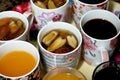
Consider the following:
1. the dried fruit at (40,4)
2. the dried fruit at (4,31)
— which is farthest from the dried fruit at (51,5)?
the dried fruit at (4,31)

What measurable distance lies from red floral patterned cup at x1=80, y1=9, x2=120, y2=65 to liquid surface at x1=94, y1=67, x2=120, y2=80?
3 cm

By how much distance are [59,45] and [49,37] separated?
4 centimetres

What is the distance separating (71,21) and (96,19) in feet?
0.33

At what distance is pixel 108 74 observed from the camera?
72 centimetres

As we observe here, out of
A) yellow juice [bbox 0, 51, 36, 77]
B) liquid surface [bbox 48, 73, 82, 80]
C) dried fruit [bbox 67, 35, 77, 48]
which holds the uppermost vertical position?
dried fruit [bbox 67, 35, 77, 48]

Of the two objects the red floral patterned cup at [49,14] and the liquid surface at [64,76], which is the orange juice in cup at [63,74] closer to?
the liquid surface at [64,76]

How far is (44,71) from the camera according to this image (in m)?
0.79

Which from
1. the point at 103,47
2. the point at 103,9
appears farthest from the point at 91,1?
the point at 103,47

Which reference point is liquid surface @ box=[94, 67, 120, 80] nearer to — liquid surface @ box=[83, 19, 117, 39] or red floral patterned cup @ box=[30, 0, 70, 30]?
liquid surface @ box=[83, 19, 117, 39]

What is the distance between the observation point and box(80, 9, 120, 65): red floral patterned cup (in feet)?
2.42

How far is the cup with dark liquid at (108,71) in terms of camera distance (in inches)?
28.1

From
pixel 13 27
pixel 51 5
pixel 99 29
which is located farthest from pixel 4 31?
pixel 99 29

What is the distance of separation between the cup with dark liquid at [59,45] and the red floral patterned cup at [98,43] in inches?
1.0

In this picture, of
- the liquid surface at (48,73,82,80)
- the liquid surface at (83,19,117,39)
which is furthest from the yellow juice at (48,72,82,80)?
the liquid surface at (83,19,117,39)
